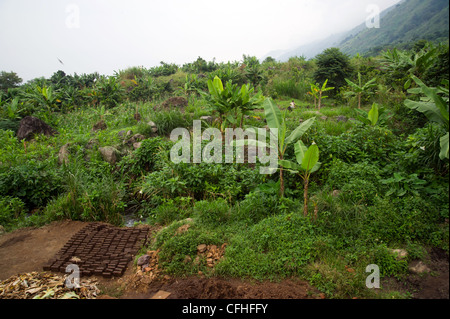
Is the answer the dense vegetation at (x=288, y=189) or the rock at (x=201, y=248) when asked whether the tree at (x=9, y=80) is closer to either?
the dense vegetation at (x=288, y=189)

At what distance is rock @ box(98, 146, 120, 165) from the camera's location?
594 centimetres

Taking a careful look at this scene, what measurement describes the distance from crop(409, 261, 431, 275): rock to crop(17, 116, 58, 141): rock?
9.02 m

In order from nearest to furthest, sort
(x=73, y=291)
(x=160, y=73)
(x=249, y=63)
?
(x=73, y=291) < (x=249, y=63) < (x=160, y=73)

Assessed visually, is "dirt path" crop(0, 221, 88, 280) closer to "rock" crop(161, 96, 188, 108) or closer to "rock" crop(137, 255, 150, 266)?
"rock" crop(137, 255, 150, 266)

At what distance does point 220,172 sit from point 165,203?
3.52 ft

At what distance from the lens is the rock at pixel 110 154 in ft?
19.5

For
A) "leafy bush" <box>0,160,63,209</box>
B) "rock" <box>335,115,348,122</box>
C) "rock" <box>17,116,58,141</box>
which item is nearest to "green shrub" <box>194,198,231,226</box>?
"leafy bush" <box>0,160,63,209</box>

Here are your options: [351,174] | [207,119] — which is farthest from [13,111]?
[351,174]


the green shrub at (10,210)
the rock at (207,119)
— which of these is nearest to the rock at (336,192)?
the rock at (207,119)

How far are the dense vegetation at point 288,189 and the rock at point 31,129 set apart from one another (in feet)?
1.63

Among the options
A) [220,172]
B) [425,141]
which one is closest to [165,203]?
[220,172]

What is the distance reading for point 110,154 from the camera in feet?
19.6
